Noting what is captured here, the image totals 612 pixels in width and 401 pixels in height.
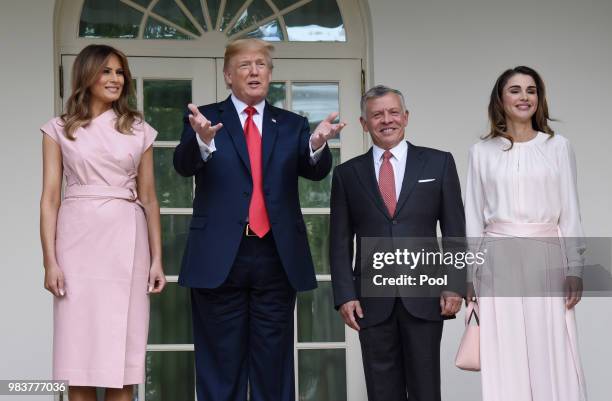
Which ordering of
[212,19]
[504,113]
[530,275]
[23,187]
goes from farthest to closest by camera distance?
[212,19], [23,187], [504,113], [530,275]

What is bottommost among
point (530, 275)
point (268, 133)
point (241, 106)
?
point (530, 275)

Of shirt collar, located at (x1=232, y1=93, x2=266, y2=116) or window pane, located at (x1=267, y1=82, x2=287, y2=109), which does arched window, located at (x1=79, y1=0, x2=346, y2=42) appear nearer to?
window pane, located at (x1=267, y1=82, x2=287, y2=109)

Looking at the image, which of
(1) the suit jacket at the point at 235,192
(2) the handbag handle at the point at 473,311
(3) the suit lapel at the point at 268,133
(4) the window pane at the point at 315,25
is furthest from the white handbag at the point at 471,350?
(4) the window pane at the point at 315,25

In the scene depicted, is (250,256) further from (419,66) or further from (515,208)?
(419,66)

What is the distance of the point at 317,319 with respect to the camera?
597 cm

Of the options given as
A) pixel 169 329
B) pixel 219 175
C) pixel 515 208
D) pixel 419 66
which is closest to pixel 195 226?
pixel 219 175

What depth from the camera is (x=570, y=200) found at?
434 centimetres

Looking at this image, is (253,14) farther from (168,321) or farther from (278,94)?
(168,321)

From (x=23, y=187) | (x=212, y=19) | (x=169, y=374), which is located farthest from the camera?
(x=212, y=19)

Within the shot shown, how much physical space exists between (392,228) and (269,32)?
85.7 inches

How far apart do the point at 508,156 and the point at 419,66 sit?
1.67 m

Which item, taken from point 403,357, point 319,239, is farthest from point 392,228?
point 319,239

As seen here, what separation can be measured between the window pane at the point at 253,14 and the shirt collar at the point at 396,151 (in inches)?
74.5

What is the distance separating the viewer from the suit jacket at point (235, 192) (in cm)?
409
